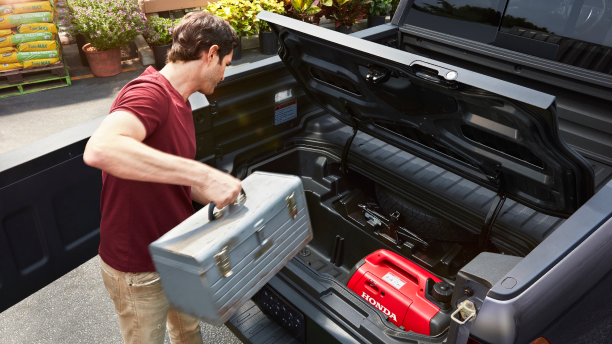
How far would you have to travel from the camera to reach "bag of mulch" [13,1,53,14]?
5734 millimetres

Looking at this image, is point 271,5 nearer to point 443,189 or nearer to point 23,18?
point 23,18

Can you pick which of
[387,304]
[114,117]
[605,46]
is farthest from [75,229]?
[605,46]

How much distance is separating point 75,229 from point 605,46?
8.73 feet

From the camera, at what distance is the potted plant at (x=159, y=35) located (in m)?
6.73

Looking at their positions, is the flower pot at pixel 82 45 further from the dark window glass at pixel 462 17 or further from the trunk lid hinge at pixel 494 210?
the trunk lid hinge at pixel 494 210

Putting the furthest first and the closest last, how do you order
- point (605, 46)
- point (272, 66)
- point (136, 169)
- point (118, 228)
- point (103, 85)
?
point (103, 85), point (272, 66), point (605, 46), point (118, 228), point (136, 169)

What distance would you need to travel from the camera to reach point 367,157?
8.46 ft

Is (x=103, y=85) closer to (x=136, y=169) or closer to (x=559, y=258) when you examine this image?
(x=136, y=169)

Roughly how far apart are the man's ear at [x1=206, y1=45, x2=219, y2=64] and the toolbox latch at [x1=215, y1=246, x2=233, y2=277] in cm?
71

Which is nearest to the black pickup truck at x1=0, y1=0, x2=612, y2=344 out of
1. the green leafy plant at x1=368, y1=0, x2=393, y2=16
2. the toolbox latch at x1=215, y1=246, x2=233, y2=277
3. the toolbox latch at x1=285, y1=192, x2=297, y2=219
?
the toolbox latch at x1=285, y1=192, x2=297, y2=219

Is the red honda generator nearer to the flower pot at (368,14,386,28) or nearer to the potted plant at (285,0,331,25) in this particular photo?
the potted plant at (285,0,331,25)

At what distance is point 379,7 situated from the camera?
8.53 meters

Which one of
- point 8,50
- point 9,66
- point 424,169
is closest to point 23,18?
point 8,50

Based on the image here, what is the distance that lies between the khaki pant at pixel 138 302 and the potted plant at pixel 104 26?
5561 millimetres
